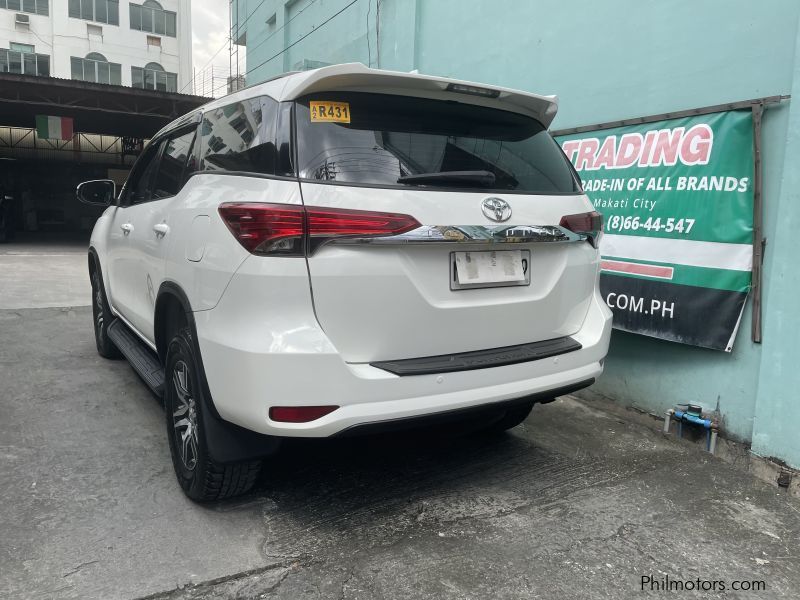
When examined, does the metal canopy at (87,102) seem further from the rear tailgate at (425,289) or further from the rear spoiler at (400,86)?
the rear tailgate at (425,289)

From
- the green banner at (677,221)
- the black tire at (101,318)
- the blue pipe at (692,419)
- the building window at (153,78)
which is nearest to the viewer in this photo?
the green banner at (677,221)

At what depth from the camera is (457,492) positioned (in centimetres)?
300

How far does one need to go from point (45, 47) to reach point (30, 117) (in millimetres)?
12731

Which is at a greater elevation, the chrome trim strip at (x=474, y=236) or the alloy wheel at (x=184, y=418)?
the chrome trim strip at (x=474, y=236)

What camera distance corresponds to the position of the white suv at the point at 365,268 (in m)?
2.18

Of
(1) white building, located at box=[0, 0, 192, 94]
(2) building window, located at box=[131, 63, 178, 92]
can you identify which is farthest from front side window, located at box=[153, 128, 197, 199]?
(2) building window, located at box=[131, 63, 178, 92]

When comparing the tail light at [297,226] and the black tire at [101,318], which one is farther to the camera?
the black tire at [101,318]

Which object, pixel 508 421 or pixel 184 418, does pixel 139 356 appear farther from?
pixel 508 421

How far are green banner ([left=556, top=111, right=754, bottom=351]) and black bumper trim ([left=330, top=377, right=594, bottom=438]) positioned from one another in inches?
58.7

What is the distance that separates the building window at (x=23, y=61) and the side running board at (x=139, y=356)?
3387 centimetres

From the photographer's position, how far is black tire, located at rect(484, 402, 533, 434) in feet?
11.7

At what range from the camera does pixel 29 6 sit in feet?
104

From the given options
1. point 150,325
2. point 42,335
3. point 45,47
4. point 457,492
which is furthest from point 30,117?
point 457,492

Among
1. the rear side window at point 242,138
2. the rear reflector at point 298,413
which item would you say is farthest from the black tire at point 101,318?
the rear reflector at point 298,413
